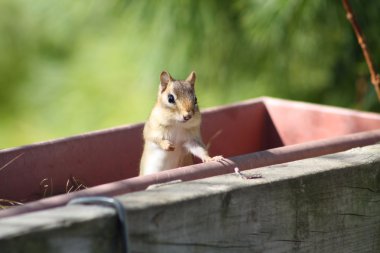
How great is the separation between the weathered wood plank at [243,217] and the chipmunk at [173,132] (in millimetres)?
592

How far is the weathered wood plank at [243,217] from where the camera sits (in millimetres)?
1350

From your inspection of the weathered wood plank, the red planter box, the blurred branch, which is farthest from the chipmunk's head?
the weathered wood plank

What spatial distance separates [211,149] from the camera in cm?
277

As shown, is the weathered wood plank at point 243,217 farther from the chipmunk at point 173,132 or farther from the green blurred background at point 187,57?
the green blurred background at point 187,57

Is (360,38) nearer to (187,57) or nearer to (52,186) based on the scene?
(52,186)

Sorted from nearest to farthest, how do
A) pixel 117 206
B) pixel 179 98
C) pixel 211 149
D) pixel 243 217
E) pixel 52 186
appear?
pixel 117 206 → pixel 243 217 → pixel 52 186 → pixel 179 98 → pixel 211 149

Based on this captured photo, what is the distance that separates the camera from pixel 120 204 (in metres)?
1.40

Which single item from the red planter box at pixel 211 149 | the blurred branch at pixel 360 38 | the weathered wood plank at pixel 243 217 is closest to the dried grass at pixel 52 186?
the red planter box at pixel 211 149

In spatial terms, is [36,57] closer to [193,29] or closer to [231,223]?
[193,29]

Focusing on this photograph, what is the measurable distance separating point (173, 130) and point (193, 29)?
1.04 m

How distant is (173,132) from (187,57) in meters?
1.10

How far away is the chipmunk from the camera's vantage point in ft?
7.70

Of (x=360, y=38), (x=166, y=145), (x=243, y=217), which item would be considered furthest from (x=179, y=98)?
(x=243, y=217)

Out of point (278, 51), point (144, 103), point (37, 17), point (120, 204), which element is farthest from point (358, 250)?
point (37, 17)
